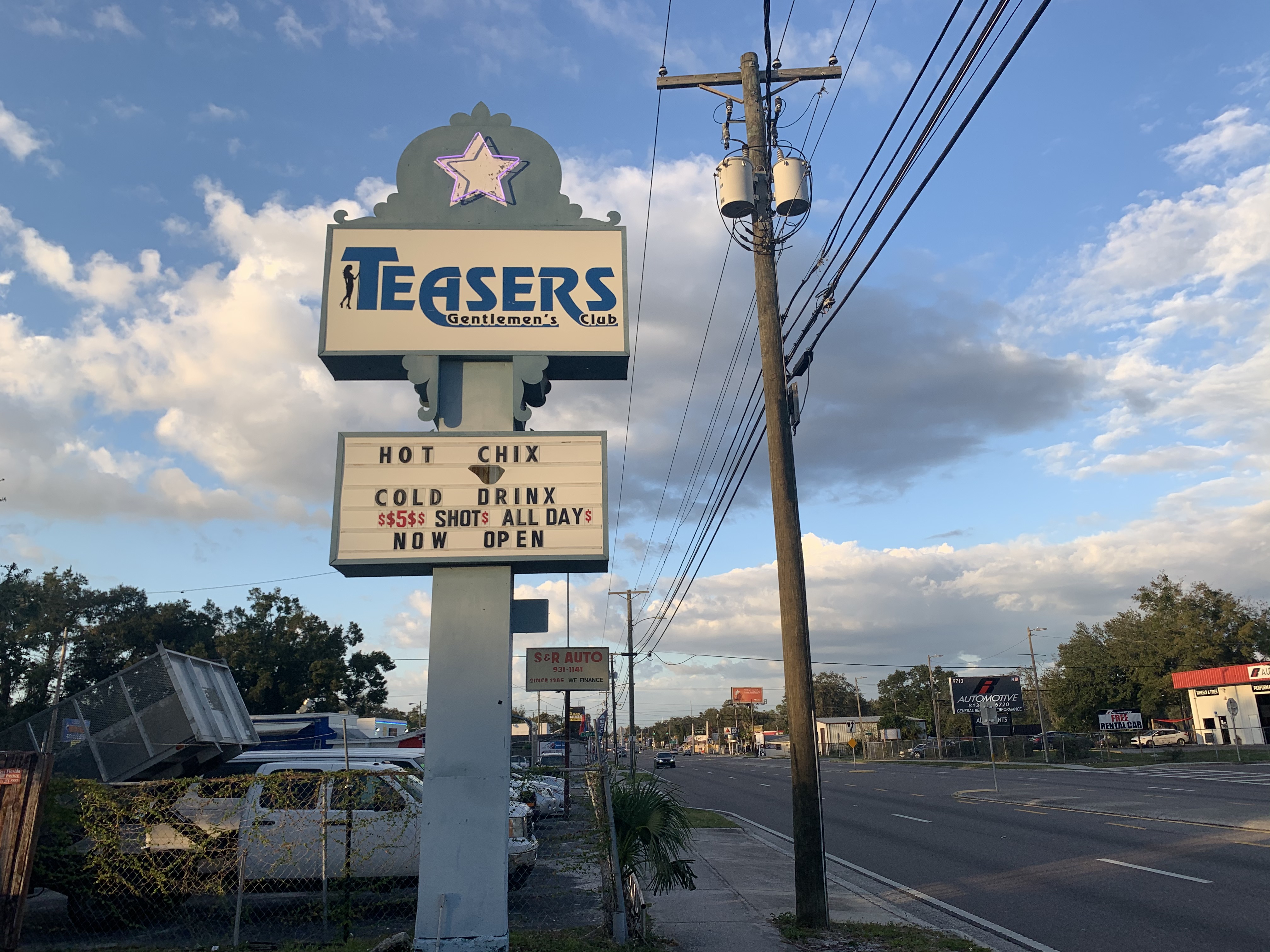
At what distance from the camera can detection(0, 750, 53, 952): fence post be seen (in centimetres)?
710

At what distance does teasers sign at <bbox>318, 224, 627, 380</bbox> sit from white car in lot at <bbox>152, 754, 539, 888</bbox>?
403cm

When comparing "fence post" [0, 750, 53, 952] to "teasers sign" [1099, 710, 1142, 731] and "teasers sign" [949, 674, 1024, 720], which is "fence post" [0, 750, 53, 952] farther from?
"teasers sign" [1099, 710, 1142, 731]

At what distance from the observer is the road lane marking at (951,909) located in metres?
8.56

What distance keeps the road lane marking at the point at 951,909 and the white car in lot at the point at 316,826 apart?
484 centimetres

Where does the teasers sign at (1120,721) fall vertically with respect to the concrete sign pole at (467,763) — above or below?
below

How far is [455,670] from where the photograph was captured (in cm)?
681

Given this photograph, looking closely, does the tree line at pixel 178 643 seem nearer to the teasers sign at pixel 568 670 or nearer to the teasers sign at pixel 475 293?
the teasers sign at pixel 568 670

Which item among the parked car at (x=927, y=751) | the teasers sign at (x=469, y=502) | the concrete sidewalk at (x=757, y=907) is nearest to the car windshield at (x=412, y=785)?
the concrete sidewalk at (x=757, y=907)

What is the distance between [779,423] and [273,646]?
54.4 metres

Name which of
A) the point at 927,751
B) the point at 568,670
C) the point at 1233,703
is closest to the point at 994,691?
the point at 927,751

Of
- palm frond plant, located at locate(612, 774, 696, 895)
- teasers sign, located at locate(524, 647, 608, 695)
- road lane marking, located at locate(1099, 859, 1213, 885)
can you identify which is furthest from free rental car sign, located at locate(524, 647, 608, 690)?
palm frond plant, located at locate(612, 774, 696, 895)

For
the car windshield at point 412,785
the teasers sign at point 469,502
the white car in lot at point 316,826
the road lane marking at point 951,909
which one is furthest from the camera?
the car windshield at point 412,785

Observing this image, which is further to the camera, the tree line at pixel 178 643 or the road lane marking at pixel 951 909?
the tree line at pixel 178 643

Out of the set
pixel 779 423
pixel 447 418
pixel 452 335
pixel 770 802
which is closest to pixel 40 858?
pixel 447 418
